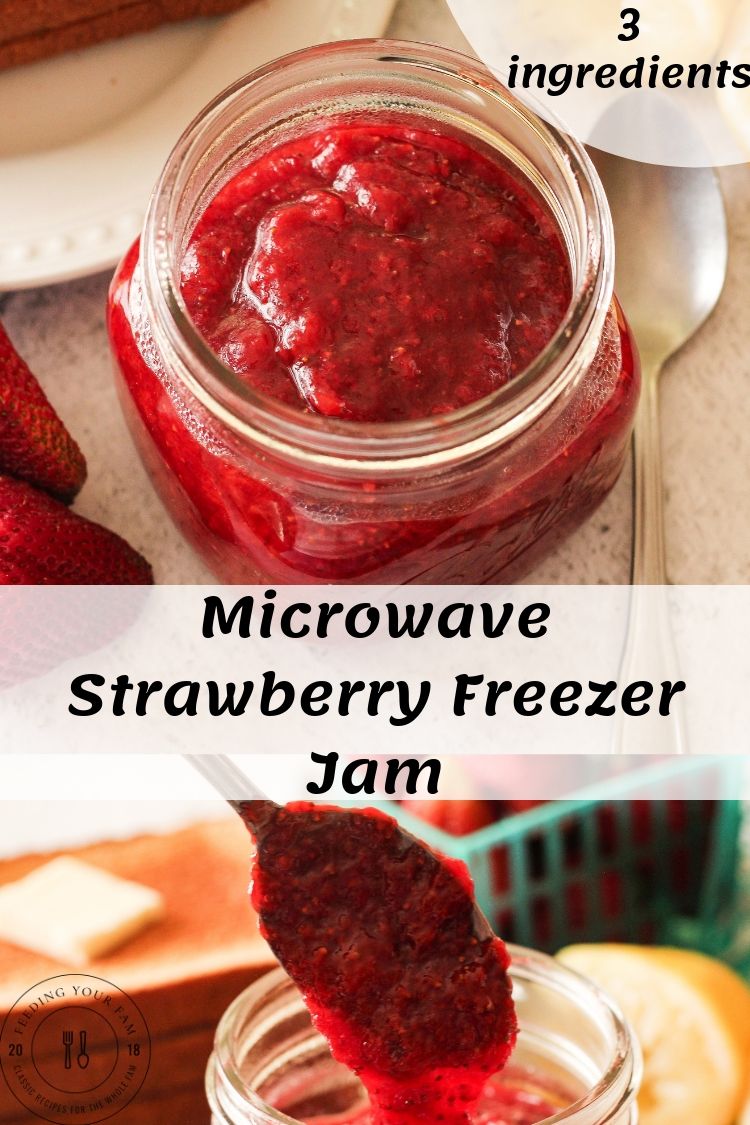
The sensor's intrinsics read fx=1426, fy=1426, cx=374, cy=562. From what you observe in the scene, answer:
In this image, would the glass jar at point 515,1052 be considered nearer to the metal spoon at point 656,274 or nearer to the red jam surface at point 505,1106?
the red jam surface at point 505,1106

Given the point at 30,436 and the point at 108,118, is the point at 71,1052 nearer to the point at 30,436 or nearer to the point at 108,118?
the point at 30,436

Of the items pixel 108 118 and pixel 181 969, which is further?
pixel 108 118

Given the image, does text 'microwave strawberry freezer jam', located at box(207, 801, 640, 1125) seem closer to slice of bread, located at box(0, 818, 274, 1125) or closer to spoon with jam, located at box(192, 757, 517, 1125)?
spoon with jam, located at box(192, 757, 517, 1125)

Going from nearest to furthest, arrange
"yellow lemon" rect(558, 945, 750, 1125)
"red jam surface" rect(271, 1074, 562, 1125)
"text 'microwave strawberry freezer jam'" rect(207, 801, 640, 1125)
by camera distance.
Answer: "text 'microwave strawberry freezer jam'" rect(207, 801, 640, 1125)
"red jam surface" rect(271, 1074, 562, 1125)
"yellow lemon" rect(558, 945, 750, 1125)

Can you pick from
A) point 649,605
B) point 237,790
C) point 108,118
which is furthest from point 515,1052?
point 108,118

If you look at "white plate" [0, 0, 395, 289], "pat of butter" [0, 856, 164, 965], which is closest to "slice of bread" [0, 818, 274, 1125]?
"pat of butter" [0, 856, 164, 965]

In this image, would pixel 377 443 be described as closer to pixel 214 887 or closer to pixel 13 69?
pixel 214 887

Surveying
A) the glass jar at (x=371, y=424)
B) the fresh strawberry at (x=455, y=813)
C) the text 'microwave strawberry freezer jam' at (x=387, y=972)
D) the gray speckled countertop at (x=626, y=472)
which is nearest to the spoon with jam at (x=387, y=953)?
the text 'microwave strawberry freezer jam' at (x=387, y=972)
